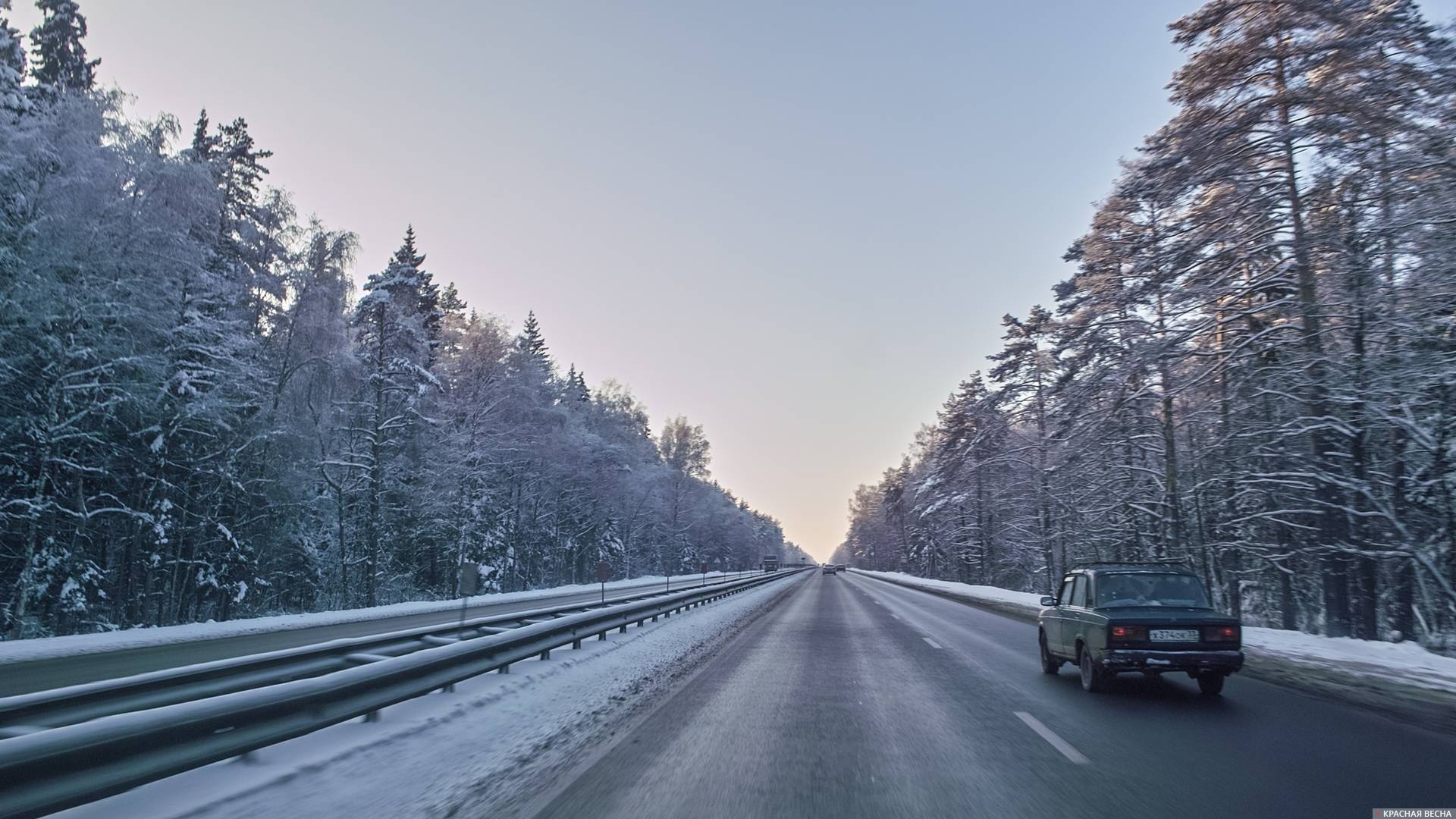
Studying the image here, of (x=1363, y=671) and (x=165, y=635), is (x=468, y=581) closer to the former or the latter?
(x=165, y=635)

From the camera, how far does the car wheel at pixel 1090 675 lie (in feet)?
31.5

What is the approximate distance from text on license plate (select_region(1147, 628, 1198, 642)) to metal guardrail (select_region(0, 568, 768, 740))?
9.55 meters

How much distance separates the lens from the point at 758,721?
8188 millimetres

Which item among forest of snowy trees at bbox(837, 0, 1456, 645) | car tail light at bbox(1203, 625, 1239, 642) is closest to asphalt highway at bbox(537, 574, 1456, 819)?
car tail light at bbox(1203, 625, 1239, 642)

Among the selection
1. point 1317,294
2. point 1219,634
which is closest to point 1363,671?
point 1219,634

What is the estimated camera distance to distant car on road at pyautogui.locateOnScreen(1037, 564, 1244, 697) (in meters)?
9.08

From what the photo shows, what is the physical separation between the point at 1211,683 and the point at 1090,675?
138cm

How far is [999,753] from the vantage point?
6641mm

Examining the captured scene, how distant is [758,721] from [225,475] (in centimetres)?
2341

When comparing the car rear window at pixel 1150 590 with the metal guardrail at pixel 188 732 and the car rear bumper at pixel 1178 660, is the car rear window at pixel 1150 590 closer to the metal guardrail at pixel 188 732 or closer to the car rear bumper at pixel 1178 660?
the car rear bumper at pixel 1178 660

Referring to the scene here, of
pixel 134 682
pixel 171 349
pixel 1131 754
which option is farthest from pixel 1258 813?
pixel 171 349

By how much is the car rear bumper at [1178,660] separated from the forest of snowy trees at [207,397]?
22.2 meters

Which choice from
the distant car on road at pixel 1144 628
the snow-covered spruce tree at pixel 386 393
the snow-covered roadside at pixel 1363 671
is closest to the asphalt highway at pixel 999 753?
the distant car on road at pixel 1144 628

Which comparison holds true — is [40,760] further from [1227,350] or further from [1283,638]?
[1227,350]
